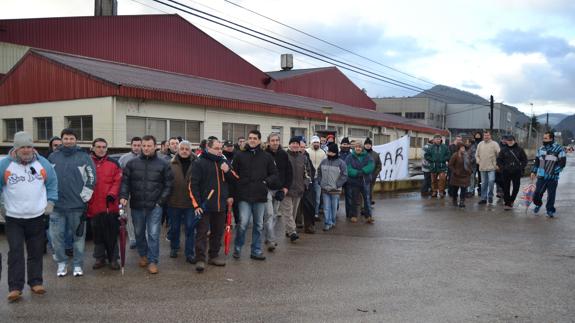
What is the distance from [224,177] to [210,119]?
1242cm

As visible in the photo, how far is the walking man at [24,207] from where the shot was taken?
17.4ft

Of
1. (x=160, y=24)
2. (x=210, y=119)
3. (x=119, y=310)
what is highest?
(x=160, y=24)

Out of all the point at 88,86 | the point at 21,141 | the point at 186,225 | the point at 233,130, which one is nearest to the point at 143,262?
the point at 186,225

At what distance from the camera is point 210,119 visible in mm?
18906

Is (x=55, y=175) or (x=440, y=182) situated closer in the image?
(x=55, y=175)

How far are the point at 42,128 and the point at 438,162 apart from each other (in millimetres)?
15196

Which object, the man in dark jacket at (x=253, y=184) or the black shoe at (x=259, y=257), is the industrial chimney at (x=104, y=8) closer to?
the man in dark jacket at (x=253, y=184)

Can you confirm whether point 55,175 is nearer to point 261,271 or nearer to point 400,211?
point 261,271

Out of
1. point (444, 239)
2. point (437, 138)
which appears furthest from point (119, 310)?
point (437, 138)

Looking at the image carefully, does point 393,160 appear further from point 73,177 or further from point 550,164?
point 73,177

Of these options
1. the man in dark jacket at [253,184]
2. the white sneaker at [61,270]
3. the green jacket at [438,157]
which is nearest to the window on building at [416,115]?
the green jacket at [438,157]

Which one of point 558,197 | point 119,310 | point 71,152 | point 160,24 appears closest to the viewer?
point 119,310

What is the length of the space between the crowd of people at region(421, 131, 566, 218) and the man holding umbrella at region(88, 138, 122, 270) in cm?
898

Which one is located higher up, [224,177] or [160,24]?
[160,24]
